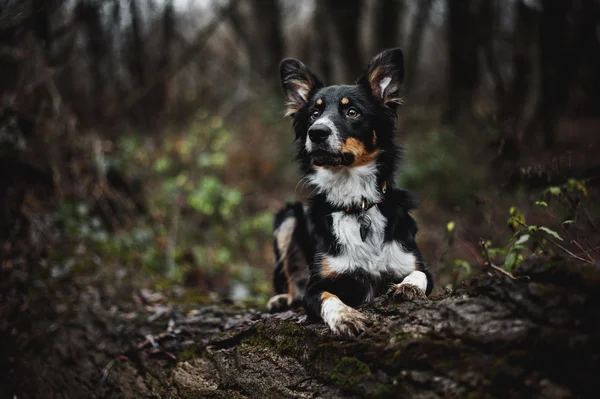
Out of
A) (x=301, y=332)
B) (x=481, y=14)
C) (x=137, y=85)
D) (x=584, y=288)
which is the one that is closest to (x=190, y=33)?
(x=137, y=85)

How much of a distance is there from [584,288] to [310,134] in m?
2.04

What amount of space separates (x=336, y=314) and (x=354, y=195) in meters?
1.06

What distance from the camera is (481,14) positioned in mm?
13953

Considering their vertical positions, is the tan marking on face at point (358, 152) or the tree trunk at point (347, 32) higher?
the tree trunk at point (347, 32)

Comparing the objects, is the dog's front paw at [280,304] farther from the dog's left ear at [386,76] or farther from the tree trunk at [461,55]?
the tree trunk at [461,55]

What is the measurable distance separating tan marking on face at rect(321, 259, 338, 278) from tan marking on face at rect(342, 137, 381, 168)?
2.67 feet

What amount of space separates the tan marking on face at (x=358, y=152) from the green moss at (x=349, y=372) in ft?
5.08

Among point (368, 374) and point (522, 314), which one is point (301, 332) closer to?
point (368, 374)

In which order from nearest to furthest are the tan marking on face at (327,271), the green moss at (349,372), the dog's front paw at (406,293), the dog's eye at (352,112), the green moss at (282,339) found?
the green moss at (349,372), the dog's front paw at (406,293), the green moss at (282,339), the tan marking on face at (327,271), the dog's eye at (352,112)

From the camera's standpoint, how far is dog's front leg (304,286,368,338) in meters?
2.80

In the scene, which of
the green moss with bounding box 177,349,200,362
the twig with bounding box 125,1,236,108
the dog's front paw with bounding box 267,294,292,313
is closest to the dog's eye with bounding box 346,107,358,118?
the dog's front paw with bounding box 267,294,292,313

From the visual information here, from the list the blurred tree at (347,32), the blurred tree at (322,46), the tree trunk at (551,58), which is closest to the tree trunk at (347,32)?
the blurred tree at (347,32)

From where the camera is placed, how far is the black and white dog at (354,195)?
340cm

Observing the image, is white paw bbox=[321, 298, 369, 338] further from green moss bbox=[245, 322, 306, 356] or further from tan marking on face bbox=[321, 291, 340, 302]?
green moss bbox=[245, 322, 306, 356]
